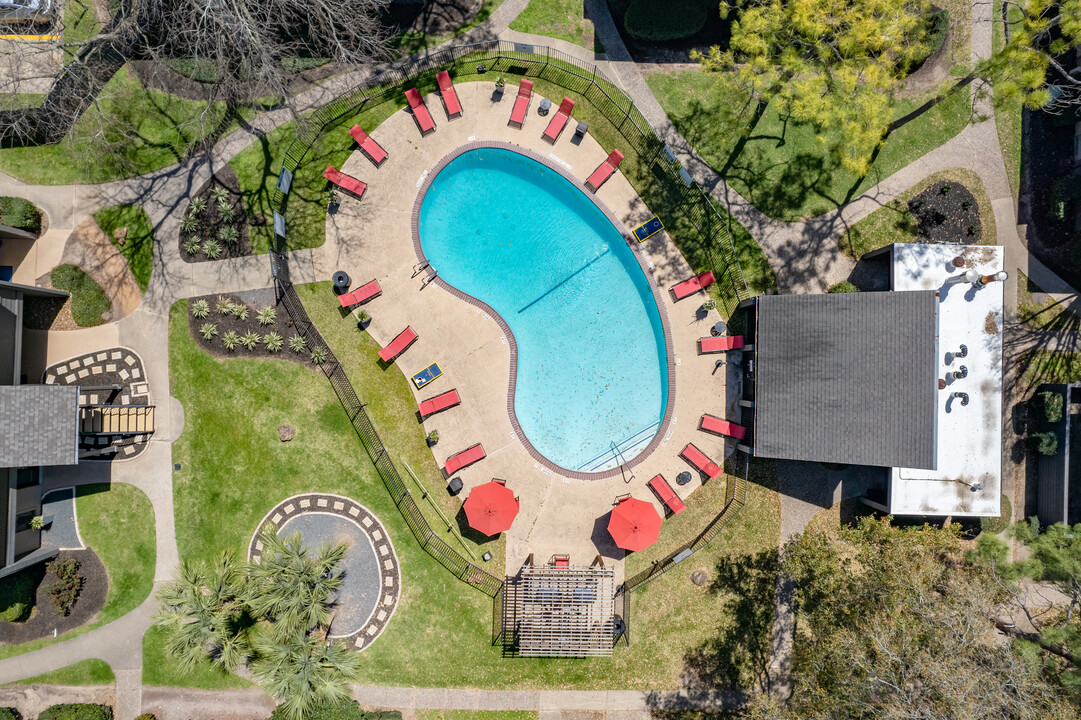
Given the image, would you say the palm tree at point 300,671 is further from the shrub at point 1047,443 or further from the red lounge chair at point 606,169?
the shrub at point 1047,443

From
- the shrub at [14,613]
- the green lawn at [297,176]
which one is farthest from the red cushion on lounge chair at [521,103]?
the shrub at [14,613]

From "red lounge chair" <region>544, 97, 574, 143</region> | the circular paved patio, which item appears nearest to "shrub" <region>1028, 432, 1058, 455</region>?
"red lounge chair" <region>544, 97, 574, 143</region>

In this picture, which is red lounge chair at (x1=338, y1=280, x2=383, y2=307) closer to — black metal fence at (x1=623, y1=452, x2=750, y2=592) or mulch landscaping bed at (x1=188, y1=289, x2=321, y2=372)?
mulch landscaping bed at (x1=188, y1=289, x2=321, y2=372)

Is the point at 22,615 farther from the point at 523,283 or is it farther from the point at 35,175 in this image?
the point at 523,283

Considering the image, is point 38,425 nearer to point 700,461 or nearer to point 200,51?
point 200,51

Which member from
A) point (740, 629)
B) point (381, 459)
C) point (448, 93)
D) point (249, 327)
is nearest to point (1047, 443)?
point (740, 629)

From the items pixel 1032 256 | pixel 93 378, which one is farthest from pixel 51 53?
pixel 1032 256
